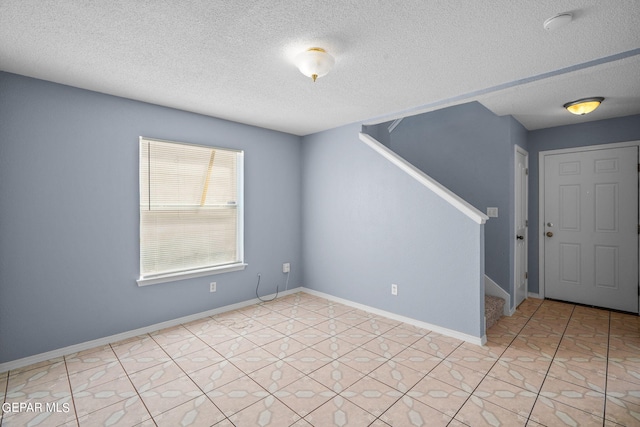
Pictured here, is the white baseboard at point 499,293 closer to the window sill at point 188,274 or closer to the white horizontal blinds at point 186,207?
the window sill at point 188,274

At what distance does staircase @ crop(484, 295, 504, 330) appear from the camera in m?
3.33

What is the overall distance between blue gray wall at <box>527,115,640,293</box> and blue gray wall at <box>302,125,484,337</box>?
219 cm

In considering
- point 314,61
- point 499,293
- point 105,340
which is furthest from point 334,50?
point 499,293

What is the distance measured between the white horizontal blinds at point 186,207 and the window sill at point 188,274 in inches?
3.3

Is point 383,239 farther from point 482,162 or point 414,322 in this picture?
point 482,162

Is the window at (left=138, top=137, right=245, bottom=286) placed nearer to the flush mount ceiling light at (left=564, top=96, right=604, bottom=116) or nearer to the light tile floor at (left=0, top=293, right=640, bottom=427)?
the light tile floor at (left=0, top=293, right=640, bottom=427)

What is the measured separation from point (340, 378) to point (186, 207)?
8.13ft

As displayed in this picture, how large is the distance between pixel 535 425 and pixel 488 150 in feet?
9.81

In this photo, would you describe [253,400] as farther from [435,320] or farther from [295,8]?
[295,8]

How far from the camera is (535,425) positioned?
1.85 m

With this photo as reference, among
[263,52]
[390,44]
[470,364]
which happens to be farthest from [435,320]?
[263,52]

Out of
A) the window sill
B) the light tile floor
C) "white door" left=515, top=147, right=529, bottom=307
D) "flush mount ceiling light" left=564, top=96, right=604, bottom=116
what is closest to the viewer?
the light tile floor

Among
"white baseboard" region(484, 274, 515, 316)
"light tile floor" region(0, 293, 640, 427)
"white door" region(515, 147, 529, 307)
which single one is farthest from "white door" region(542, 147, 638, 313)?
"white baseboard" region(484, 274, 515, 316)

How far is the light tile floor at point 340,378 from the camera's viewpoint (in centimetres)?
194
